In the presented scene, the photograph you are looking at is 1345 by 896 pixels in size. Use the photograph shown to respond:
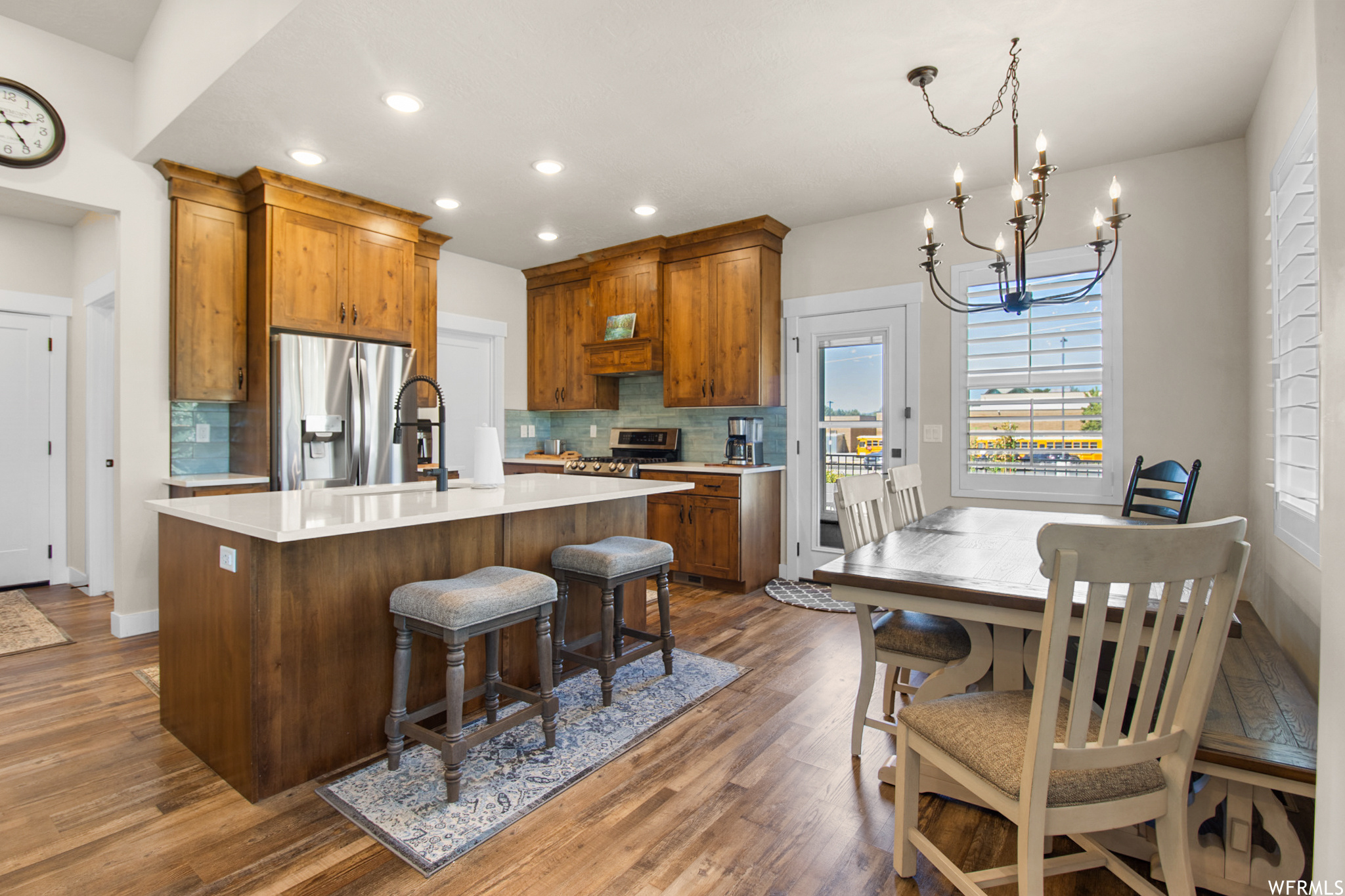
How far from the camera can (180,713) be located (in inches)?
92.4

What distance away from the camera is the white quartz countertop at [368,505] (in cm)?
191

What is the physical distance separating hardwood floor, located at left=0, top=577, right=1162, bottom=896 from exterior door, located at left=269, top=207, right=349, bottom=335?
2.21 metres

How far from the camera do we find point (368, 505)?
7.61 feet

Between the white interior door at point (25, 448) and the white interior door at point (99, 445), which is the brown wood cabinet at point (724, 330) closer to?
the white interior door at point (99, 445)

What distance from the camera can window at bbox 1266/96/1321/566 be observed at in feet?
6.84

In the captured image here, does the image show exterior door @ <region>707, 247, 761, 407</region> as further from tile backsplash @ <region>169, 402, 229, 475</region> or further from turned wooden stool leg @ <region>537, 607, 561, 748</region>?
tile backsplash @ <region>169, 402, 229, 475</region>

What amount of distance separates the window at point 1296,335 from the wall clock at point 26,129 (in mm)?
5219

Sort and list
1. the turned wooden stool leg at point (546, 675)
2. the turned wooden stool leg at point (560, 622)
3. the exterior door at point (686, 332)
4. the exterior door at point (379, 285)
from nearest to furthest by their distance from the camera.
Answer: the turned wooden stool leg at point (546, 675) → the turned wooden stool leg at point (560, 622) → the exterior door at point (379, 285) → the exterior door at point (686, 332)

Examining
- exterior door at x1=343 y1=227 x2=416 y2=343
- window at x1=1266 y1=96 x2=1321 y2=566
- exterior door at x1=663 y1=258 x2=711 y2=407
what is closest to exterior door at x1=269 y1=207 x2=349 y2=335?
exterior door at x1=343 y1=227 x2=416 y2=343

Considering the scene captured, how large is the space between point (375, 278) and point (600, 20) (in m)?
2.64

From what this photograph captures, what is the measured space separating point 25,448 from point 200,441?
1784 millimetres

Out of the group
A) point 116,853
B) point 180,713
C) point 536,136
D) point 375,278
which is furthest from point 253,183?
point 116,853

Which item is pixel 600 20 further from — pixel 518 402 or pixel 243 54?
pixel 518 402

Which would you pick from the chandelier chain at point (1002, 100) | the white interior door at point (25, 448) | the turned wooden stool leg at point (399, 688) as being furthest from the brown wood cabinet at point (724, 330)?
the white interior door at point (25, 448)
